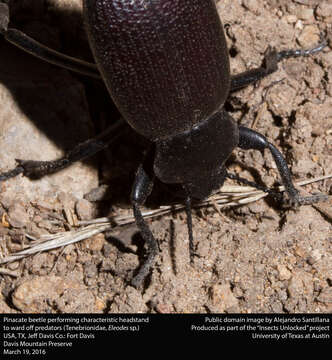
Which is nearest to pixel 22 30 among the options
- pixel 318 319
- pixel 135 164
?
pixel 135 164

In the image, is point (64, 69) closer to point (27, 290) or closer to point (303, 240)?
point (27, 290)

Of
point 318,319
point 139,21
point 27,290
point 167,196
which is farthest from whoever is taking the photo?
point 167,196

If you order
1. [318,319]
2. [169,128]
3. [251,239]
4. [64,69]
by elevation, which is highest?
[64,69]

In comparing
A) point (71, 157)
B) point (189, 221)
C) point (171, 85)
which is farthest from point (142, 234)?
point (171, 85)

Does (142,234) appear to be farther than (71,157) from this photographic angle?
No

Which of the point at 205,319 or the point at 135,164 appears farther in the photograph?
the point at 135,164

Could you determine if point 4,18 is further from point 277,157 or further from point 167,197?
point 277,157

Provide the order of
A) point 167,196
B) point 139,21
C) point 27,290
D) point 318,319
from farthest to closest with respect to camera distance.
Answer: point 167,196 → point 27,290 → point 318,319 → point 139,21
